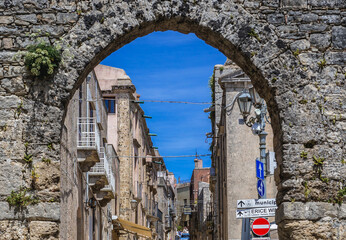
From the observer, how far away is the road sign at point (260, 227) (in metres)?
10.7

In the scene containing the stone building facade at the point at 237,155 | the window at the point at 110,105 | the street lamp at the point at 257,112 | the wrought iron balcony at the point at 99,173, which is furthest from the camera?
the window at the point at 110,105

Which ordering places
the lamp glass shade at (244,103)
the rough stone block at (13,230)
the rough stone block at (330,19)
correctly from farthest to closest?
the lamp glass shade at (244,103)
the rough stone block at (330,19)
the rough stone block at (13,230)

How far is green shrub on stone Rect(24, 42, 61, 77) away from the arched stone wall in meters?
0.10

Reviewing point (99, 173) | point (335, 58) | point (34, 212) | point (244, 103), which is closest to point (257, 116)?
point (244, 103)

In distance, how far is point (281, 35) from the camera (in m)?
7.54

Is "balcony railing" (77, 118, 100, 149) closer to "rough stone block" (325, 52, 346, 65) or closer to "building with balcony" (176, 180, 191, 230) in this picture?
"rough stone block" (325, 52, 346, 65)

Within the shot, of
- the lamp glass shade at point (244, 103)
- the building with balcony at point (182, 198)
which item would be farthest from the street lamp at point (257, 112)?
the building with balcony at point (182, 198)

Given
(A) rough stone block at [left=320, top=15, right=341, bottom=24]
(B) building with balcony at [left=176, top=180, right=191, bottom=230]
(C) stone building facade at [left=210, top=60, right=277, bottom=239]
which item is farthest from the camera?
(B) building with balcony at [left=176, top=180, right=191, bottom=230]

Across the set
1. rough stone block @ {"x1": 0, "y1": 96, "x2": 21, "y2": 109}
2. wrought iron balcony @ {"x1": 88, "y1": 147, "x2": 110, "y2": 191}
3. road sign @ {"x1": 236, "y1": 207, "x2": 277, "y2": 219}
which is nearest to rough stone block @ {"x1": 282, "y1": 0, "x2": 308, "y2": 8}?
rough stone block @ {"x1": 0, "y1": 96, "x2": 21, "y2": 109}

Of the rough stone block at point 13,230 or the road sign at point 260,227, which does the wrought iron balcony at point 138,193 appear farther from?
the rough stone block at point 13,230

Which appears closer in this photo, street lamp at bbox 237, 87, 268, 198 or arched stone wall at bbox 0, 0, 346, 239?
arched stone wall at bbox 0, 0, 346, 239

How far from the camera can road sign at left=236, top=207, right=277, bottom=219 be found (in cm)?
1052

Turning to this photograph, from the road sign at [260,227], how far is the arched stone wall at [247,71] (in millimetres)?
3336

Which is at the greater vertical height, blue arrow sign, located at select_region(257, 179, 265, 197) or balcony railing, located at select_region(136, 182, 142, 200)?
balcony railing, located at select_region(136, 182, 142, 200)
